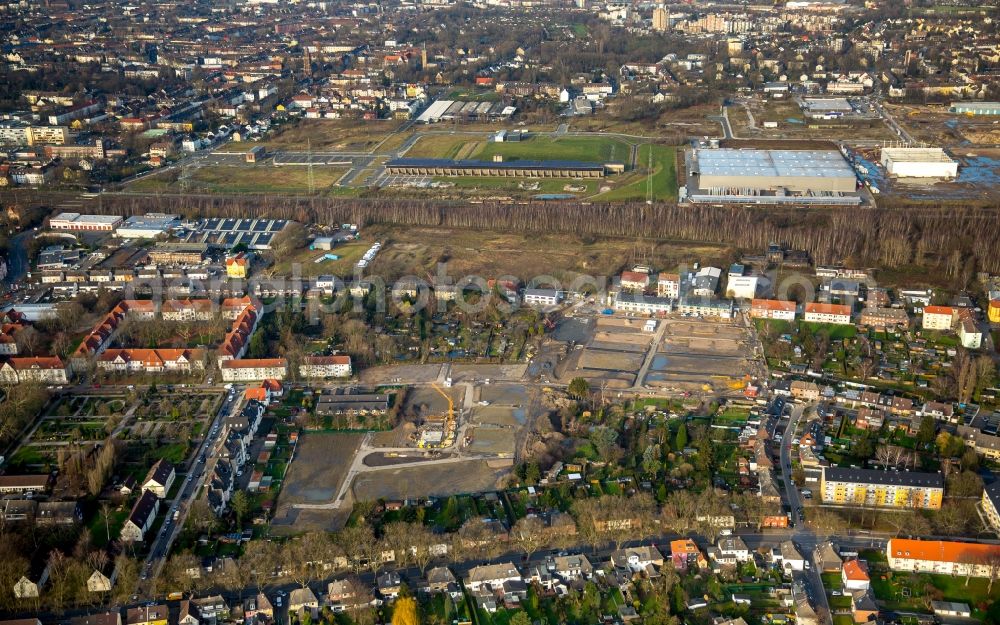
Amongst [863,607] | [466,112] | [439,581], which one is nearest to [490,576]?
[439,581]

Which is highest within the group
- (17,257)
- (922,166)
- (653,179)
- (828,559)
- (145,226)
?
(922,166)

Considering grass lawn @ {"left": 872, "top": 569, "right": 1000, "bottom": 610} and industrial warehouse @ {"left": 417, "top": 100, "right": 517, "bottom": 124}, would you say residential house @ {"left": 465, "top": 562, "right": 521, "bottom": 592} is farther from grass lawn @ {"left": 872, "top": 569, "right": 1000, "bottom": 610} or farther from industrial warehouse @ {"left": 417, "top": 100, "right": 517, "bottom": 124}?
industrial warehouse @ {"left": 417, "top": 100, "right": 517, "bottom": 124}

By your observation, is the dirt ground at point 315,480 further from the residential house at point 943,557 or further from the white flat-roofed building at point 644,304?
the residential house at point 943,557

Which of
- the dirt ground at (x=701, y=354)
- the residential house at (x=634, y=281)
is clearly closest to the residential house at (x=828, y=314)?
the dirt ground at (x=701, y=354)

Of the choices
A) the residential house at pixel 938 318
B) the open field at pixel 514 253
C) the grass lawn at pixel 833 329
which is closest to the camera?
the grass lawn at pixel 833 329

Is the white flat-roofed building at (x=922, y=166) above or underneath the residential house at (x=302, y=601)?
above

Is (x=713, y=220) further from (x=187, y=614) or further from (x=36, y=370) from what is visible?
(x=187, y=614)
